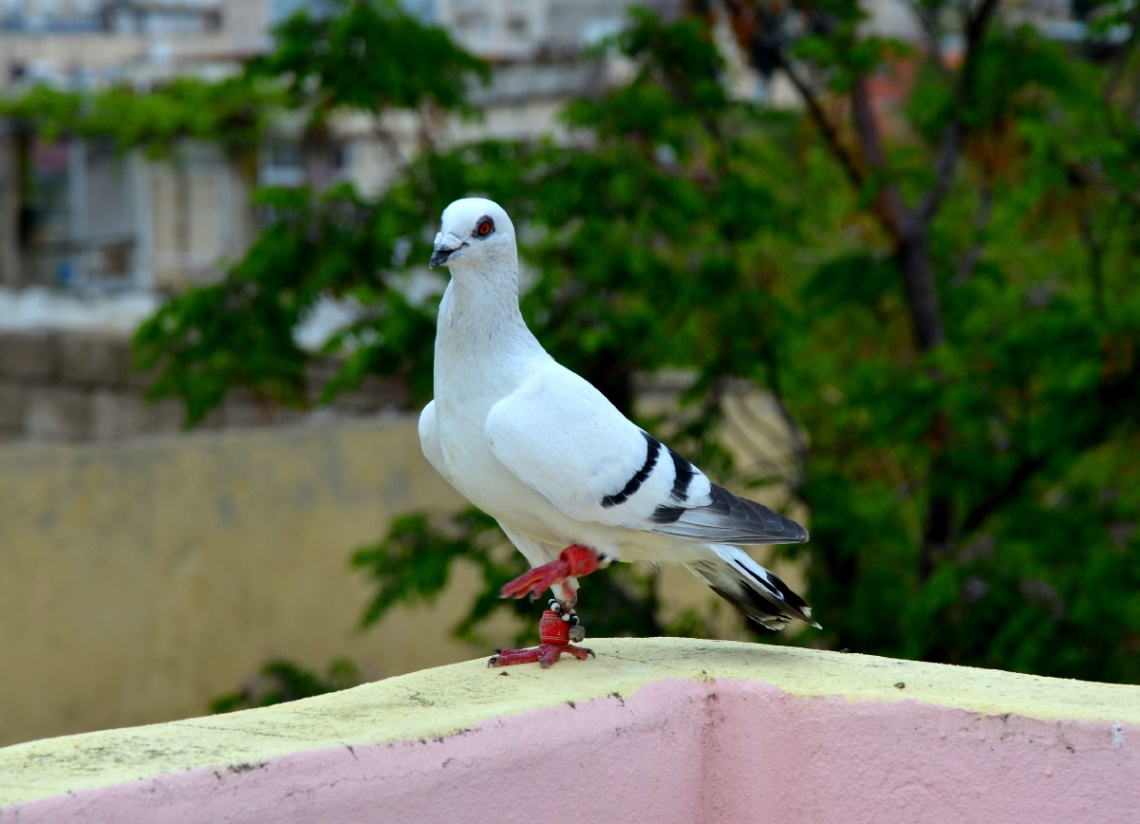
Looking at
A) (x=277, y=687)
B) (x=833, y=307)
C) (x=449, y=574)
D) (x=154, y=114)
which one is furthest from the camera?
(x=154, y=114)

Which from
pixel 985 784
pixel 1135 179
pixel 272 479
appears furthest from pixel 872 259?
pixel 985 784

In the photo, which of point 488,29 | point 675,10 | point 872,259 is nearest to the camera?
point 872,259

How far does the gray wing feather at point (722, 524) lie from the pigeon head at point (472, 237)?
2.28 feet

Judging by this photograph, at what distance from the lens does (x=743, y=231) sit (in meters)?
6.58

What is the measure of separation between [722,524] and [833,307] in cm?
431

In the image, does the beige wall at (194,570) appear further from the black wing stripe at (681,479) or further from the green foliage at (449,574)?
the black wing stripe at (681,479)

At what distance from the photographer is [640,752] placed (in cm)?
258

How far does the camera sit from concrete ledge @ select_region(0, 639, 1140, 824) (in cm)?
212

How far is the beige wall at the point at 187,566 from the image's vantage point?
6789 mm

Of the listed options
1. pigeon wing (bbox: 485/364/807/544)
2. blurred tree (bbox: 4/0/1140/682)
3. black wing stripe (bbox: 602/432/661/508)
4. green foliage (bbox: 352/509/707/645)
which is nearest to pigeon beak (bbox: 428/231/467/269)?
pigeon wing (bbox: 485/364/807/544)

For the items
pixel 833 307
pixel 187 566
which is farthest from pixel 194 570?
pixel 833 307

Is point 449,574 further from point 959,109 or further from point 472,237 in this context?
point 472,237

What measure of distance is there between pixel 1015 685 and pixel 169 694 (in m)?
5.59

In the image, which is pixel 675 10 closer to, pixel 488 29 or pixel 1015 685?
pixel 1015 685
